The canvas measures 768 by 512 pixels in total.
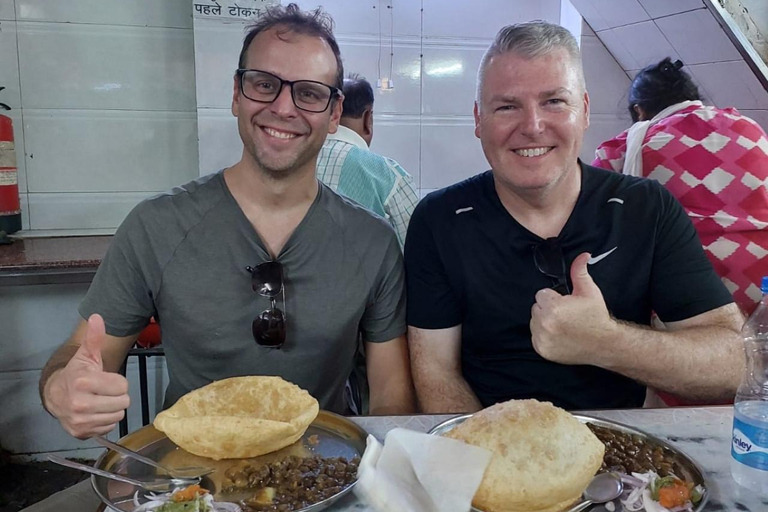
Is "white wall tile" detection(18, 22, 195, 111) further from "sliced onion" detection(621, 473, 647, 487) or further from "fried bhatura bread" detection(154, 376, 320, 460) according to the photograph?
"sliced onion" detection(621, 473, 647, 487)

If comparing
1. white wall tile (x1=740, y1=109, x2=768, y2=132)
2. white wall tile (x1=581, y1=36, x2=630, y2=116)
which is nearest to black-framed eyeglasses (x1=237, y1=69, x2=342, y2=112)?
white wall tile (x1=581, y1=36, x2=630, y2=116)

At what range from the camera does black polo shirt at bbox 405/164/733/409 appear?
1.68 m

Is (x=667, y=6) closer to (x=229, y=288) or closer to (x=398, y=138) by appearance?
(x=398, y=138)

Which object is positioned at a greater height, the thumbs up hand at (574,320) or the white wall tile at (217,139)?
the white wall tile at (217,139)

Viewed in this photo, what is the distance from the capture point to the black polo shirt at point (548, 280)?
5.50ft

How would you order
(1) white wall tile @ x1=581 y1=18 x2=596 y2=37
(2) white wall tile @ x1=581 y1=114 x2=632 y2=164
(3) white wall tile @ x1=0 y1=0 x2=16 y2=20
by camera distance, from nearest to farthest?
1. (3) white wall tile @ x1=0 y1=0 x2=16 y2=20
2. (1) white wall tile @ x1=581 y1=18 x2=596 y2=37
3. (2) white wall tile @ x1=581 y1=114 x2=632 y2=164

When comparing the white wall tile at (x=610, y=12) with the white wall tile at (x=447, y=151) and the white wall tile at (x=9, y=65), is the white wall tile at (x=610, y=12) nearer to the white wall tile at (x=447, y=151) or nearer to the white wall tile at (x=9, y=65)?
the white wall tile at (x=447, y=151)

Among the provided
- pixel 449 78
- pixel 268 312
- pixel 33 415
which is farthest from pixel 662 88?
pixel 33 415

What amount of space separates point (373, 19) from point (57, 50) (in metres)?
1.56

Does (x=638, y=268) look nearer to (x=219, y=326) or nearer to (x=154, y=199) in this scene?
(x=219, y=326)

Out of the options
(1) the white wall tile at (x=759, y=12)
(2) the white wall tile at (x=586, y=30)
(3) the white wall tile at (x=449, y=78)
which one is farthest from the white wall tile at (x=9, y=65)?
(1) the white wall tile at (x=759, y=12)

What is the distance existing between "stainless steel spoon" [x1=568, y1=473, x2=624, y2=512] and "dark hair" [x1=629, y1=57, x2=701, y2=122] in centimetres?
196

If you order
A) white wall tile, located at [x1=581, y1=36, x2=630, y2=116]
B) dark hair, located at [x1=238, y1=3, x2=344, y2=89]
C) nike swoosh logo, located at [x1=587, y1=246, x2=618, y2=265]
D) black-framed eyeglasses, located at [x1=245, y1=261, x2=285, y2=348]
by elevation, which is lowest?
black-framed eyeglasses, located at [x1=245, y1=261, x2=285, y2=348]

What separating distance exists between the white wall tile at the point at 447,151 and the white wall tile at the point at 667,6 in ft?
3.43
